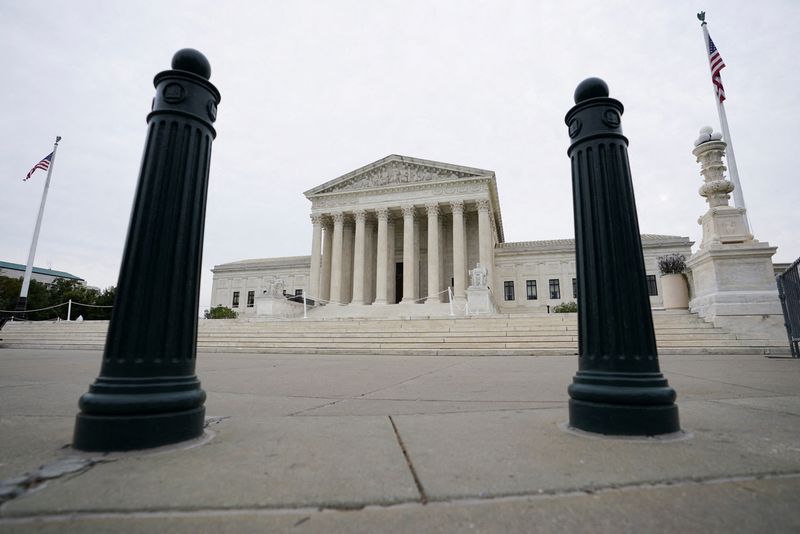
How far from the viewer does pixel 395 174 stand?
1560 inches

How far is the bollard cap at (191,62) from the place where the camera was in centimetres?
246

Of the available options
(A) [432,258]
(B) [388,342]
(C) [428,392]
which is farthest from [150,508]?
(A) [432,258]

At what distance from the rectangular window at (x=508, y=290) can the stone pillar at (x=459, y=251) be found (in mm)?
11327

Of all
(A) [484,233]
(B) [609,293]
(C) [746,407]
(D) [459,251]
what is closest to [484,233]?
(A) [484,233]

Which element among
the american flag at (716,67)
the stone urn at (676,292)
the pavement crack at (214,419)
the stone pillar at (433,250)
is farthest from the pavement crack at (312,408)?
the stone pillar at (433,250)

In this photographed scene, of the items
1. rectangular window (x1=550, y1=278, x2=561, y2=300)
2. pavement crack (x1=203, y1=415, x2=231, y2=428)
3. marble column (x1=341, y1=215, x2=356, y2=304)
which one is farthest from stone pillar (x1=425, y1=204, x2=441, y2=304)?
pavement crack (x1=203, y1=415, x2=231, y2=428)

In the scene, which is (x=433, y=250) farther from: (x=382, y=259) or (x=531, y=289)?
(x=531, y=289)

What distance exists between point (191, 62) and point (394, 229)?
40.7 metres

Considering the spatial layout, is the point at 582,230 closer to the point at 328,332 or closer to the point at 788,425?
the point at 788,425

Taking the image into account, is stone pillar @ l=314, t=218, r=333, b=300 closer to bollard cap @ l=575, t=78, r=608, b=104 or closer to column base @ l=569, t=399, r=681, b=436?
bollard cap @ l=575, t=78, r=608, b=104

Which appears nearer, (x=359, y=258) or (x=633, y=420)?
(x=633, y=420)

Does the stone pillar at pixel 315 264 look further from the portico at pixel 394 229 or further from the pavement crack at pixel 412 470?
the pavement crack at pixel 412 470

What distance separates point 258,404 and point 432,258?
1304 inches

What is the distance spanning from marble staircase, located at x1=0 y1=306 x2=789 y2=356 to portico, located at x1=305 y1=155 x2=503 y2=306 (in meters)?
18.2
